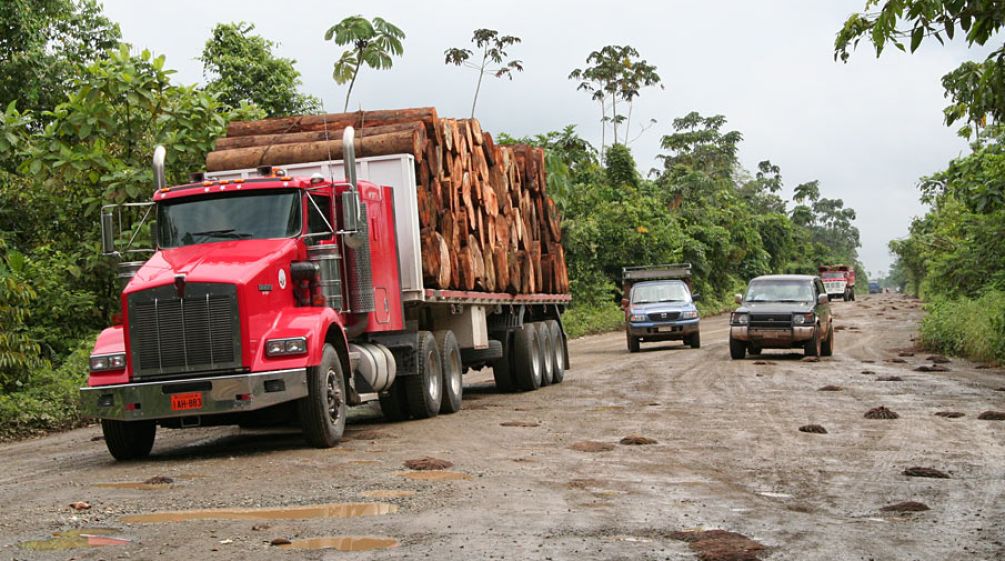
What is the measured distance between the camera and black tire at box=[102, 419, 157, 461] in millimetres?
11289

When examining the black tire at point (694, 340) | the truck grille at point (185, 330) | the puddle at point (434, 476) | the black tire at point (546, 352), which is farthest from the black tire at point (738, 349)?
Result: the puddle at point (434, 476)

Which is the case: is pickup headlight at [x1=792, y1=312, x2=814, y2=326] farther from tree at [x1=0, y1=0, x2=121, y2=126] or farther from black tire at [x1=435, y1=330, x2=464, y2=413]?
tree at [x1=0, y1=0, x2=121, y2=126]

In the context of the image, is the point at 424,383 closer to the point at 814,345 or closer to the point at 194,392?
the point at 194,392

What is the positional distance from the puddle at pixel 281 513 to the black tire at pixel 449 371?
22.9 feet

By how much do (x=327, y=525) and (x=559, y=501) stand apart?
1.66 meters

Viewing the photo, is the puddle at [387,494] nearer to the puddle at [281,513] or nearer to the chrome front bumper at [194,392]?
the puddle at [281,513]

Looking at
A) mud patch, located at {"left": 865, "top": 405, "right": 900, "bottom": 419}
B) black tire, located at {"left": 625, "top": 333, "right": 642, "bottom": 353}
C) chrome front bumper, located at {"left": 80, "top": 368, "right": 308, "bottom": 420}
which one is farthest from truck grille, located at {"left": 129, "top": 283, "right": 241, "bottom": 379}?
black tire, located at {"left": 625, "top": 333, "right": 642, "bottom": 353}

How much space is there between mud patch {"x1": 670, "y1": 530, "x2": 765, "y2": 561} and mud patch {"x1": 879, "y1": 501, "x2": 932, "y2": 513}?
1514 mm

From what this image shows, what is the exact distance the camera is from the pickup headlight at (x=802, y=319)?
24031mm

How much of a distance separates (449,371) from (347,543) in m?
8.54


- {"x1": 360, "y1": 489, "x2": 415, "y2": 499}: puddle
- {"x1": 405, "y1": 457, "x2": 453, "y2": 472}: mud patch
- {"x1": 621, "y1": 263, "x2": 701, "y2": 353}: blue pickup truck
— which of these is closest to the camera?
{"x1": 360, "y1": 489, "x2": 415, "y2": 499}: puddle

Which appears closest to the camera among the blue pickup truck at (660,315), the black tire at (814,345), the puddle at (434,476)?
the puddle at (434,476)

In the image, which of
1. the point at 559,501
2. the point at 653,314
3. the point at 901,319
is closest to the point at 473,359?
the point at 559,501

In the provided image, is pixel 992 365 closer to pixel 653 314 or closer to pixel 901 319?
pixel 653 314
